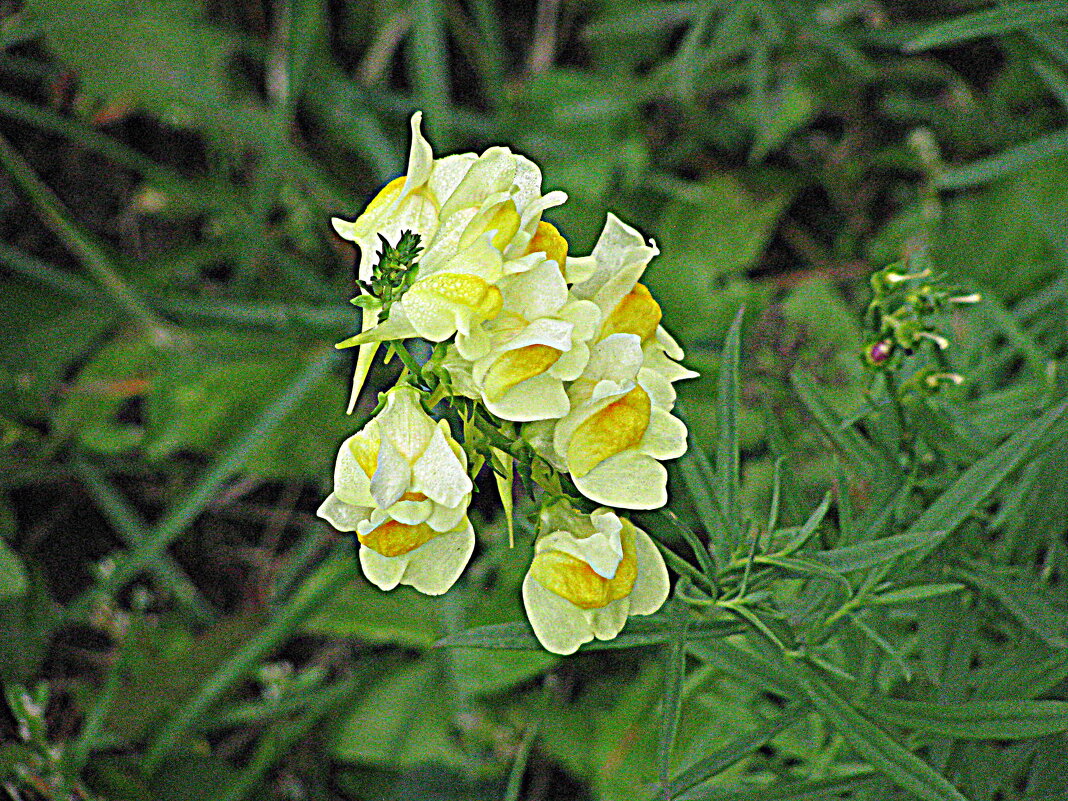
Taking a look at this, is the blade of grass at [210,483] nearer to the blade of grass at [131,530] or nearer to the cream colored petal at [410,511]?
the blade of grass at [131,530]

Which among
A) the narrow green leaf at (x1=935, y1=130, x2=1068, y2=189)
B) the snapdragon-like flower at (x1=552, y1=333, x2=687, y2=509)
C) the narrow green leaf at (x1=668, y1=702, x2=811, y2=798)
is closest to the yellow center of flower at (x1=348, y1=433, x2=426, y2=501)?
the snapdragon-like flower at (x1=552, y1=333, x2=687, y2=509)

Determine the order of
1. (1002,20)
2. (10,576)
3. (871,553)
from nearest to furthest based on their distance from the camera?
(871,553) → (1002,20) → (10,576)

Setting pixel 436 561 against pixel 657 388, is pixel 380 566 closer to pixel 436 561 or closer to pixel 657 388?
pixel 436 561

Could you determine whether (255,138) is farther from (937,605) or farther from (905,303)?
(937,605)

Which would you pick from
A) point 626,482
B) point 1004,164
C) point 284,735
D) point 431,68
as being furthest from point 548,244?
point 284,735

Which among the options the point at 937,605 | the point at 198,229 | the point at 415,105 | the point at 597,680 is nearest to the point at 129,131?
the point at 198,229

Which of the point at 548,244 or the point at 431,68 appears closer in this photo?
the point at 548,244

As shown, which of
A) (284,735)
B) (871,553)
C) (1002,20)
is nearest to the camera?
(871,553)

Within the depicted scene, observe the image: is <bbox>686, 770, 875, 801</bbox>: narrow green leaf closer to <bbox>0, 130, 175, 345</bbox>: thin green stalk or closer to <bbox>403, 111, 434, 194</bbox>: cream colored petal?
<bbox>403, 111, 434, 194</bbox>: cream colored petal
